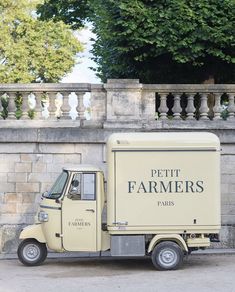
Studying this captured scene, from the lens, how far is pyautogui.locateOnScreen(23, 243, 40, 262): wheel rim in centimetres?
1159

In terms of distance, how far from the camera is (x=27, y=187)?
13680 mm

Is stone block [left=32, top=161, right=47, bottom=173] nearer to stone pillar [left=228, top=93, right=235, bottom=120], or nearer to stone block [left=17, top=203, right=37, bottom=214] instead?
stone block [left=17, top=203, right=37, bottom=214]

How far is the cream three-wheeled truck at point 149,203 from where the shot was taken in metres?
11.1

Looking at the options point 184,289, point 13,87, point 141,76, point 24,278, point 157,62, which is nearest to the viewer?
point 184,289

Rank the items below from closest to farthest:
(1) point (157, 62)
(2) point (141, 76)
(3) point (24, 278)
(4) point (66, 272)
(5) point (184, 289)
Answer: (5) point (184, 289)
(3) point (24, 278)
(4) point (66, 272)
(1) point (157, 62)
(2) point (141, 76)

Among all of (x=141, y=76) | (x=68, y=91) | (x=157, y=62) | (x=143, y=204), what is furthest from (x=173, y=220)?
(x=141, y=76)

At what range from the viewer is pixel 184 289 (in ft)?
30.5

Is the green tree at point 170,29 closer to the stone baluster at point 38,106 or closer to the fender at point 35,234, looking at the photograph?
the stone baluster at point 38,106

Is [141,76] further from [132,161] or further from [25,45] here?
[25,45]

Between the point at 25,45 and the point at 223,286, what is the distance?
30.0 m

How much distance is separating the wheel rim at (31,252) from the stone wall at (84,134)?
1992 millimetres

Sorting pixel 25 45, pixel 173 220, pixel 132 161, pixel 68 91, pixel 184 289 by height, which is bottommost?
pixel 184 289

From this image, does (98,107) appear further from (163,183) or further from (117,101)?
(163,183)

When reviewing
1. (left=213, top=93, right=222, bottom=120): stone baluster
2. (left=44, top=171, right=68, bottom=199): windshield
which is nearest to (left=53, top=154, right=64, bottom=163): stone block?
(left=44, top=171, right=68, bottom=199): windshield
